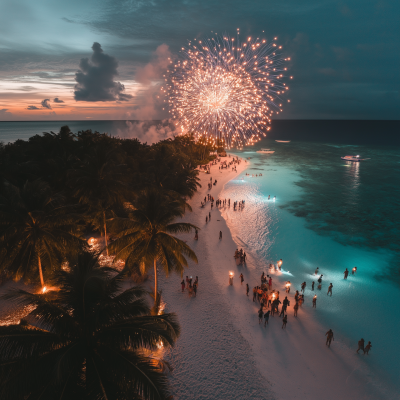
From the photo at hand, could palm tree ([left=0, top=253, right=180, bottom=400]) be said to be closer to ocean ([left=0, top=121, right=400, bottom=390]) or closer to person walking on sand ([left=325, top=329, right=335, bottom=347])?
person walking on sand ([left=325, top=329, right=335, bottom=347])

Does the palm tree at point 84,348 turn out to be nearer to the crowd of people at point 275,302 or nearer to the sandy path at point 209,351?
the sandy path at point 209,351

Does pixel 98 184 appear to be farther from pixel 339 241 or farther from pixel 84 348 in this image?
pixel 339 241

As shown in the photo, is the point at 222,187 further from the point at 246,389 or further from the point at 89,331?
the point at 89,331

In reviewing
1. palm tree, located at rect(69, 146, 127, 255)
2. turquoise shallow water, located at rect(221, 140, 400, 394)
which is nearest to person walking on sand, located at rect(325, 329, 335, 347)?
turquoise shallow water, located at rect(221, 140, 400, 394)

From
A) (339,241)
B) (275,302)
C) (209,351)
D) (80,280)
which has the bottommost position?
(339,241)

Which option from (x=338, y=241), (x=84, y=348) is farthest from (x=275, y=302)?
(x=338, y=241)
